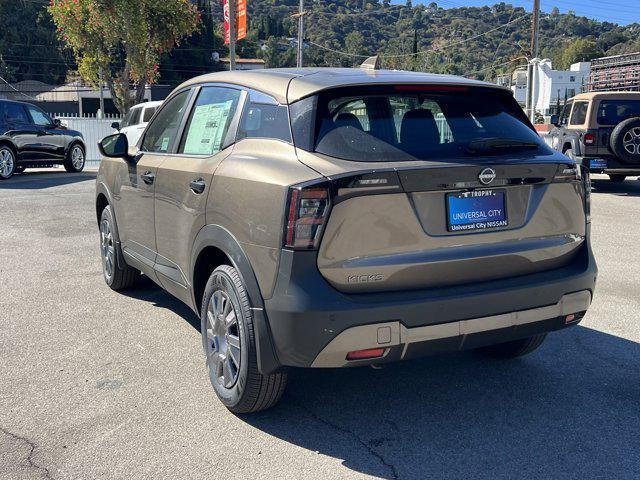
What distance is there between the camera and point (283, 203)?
3119 millimetres

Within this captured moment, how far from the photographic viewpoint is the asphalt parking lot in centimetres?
318

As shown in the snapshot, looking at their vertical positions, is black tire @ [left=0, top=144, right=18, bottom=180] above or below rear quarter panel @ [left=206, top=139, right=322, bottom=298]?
below

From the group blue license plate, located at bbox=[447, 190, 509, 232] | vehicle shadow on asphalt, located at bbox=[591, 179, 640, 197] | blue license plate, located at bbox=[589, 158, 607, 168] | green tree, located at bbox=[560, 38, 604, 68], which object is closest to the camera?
blue license plate, located at bbox=[447, 190, 509, 232]

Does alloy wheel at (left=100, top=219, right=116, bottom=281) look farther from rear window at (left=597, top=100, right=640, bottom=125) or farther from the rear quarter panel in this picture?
rear window at (left=597, top=100, right=640, bottom=125)

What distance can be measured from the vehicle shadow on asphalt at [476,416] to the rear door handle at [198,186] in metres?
1.31

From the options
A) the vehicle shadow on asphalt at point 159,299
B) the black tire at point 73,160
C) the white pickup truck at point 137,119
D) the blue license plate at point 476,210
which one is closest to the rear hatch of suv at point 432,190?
the blue license plate at point 476,210

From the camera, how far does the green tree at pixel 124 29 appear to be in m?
23.8

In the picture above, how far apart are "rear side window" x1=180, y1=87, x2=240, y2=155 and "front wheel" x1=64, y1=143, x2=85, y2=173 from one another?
1495cm

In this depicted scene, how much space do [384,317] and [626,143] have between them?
11955 millimetres

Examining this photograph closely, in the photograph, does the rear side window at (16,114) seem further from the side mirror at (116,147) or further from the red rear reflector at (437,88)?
the red rear reflector at (437,88)

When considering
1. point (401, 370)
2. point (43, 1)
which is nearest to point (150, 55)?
point (401, 370)

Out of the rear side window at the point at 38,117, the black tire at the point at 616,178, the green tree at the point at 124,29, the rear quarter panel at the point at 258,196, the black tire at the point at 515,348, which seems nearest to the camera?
the rear quarter panel at the point at 258,196

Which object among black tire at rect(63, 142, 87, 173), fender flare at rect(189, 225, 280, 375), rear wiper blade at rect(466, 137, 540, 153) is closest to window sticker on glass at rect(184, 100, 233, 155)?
fender flare at rect(189, 225, 280, 375)

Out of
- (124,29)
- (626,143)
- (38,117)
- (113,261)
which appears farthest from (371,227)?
(124,29)
